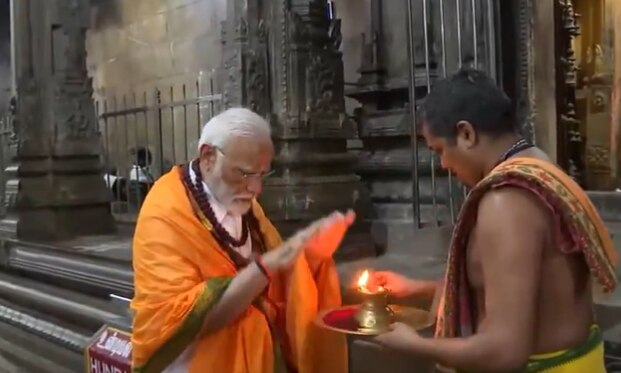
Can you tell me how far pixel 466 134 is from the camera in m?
1.61

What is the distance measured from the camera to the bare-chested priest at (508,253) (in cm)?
Answer: 150

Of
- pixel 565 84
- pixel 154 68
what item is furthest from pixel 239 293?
pixel 154 68

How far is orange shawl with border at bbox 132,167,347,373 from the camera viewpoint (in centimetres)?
225

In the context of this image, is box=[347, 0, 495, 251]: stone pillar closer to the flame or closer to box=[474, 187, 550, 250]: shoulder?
the flame

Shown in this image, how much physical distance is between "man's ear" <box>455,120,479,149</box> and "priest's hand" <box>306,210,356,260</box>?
0.76 meters

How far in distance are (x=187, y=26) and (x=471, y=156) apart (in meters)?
7.08

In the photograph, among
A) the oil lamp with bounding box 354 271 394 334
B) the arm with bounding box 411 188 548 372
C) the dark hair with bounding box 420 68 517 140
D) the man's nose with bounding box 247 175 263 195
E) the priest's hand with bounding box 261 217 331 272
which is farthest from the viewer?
the man's nose with bounding box 247 175 263 195

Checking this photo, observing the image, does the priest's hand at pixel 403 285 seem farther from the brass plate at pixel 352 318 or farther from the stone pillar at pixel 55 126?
the stone pillar at pixel 55 126

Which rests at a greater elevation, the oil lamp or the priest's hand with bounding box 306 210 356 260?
the priest's hand with bounding box 306 210 356 260

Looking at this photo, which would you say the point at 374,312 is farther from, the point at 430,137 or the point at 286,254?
the point at 430,137

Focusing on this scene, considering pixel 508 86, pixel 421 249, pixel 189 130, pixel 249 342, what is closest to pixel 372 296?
pixel 249 342

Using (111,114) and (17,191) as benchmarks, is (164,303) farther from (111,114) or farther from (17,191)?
(111,114)

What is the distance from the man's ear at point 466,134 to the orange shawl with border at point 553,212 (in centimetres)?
8

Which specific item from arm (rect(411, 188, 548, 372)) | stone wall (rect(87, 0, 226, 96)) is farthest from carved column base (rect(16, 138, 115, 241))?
arm (rect(411, 188, 548, 372))
